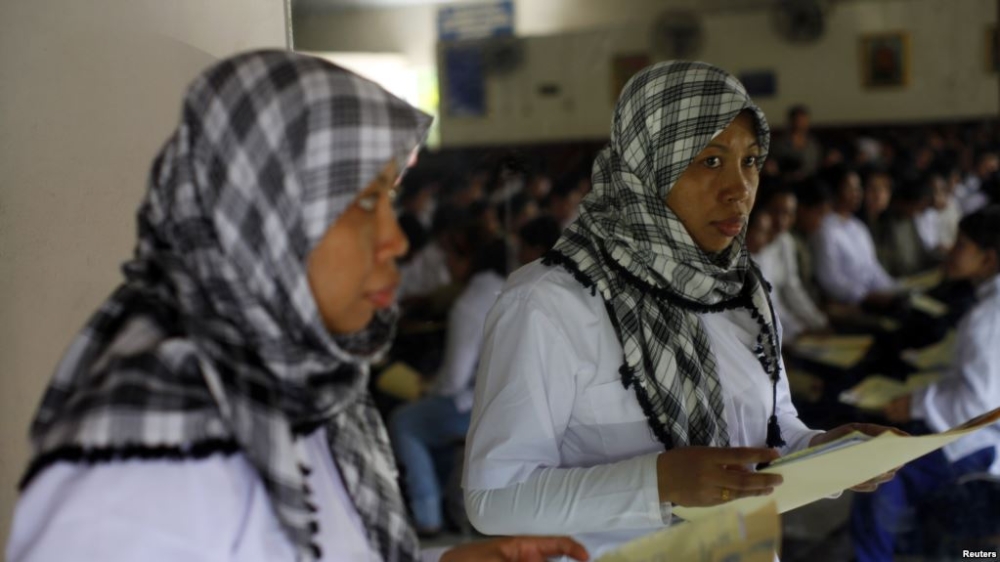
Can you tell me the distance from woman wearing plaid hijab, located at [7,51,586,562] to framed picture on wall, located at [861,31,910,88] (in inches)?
284

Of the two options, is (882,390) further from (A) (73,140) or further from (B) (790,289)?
(A) (73,140)

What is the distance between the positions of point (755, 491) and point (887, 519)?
201 centimetres

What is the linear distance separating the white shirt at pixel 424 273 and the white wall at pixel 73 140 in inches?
75.6

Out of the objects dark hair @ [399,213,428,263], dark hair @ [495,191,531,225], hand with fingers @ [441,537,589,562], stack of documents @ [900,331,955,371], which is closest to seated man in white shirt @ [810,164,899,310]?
stack of documents @ [900,331,955,371]

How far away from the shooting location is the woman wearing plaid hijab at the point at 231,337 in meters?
0.87

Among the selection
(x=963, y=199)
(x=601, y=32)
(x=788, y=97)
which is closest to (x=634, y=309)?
(x=601, y=32)

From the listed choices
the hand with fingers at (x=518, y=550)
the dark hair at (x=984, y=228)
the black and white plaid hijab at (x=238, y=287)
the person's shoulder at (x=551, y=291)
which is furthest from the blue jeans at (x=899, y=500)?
the black and white plaid hijab at (x=238, y=287)

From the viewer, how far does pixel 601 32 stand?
5.23m

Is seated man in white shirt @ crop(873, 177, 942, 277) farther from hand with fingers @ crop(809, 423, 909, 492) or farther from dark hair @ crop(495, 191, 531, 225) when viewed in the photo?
hand with fingers @ crop(809, 423, 909, 492)

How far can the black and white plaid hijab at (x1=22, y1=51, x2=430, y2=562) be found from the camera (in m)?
0.91

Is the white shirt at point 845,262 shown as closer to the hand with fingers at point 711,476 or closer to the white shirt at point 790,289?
the white shirt at point 790,289

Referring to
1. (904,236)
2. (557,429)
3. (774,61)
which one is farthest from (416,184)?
(774,61)

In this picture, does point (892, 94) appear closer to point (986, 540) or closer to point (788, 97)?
point (788, 97)

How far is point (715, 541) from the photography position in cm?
117
